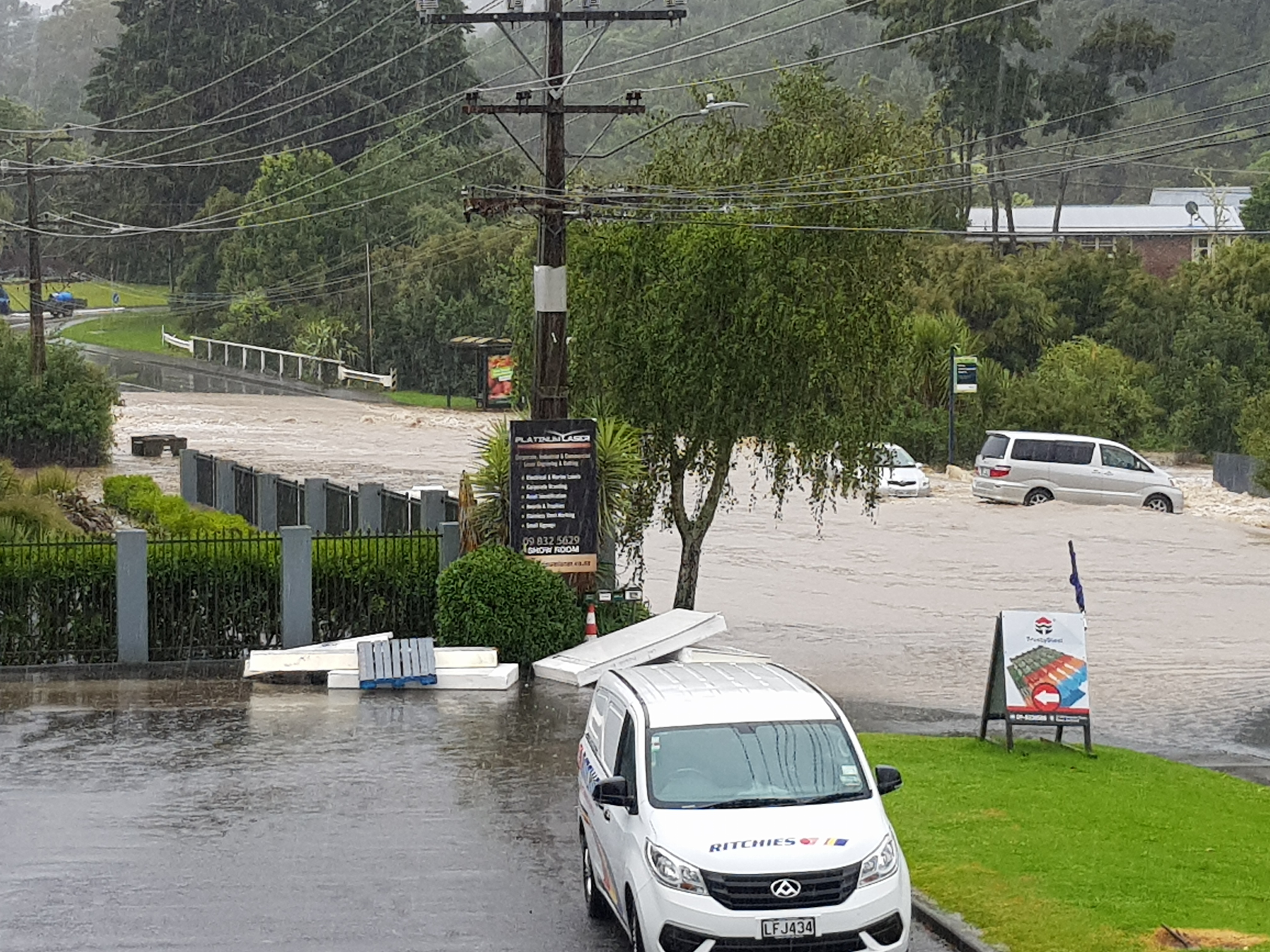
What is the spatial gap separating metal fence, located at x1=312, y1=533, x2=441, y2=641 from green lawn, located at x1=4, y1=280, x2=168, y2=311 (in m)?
89.6

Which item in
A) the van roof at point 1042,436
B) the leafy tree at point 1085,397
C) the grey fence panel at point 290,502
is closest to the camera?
the grey fence panel at point 290,502

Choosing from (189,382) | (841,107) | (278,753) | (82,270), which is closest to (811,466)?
(841,107)

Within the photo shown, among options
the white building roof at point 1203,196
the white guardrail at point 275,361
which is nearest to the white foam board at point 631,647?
the white guardrail at point 275,361

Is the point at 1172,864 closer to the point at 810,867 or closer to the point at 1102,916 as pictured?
the point at 1102,916

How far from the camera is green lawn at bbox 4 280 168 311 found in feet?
363

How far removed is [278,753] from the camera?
17.4 meters

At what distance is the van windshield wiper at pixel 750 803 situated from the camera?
1027 cm

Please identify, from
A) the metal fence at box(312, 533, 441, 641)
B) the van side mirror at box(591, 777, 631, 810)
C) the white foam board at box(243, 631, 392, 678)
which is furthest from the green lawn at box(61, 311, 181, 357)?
the van side mirror at box(591, 777, 631, 810)

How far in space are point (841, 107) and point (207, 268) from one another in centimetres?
8034

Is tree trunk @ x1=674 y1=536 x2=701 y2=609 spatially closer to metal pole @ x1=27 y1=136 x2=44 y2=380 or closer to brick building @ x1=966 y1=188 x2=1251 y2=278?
metal pole @ x1=27 y1=136 x2=44 y2=380

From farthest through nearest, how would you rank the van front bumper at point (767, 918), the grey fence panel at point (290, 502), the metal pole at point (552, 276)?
the grey fence panel at point (290, 502), the metal pole at point (552, 276), the van front bumper at point (767, 918)

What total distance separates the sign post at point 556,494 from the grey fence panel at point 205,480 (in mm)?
17482

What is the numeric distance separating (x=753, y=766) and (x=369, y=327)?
70.5m

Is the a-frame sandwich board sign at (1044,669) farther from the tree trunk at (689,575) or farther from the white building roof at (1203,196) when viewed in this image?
the white building roof at (1203,196)
